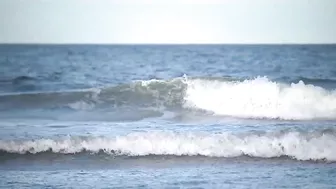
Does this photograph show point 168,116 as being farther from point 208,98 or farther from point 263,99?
point 263,99

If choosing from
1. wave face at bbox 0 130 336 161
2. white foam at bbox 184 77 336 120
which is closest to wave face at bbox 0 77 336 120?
white foam at bbox 184 77 336 120

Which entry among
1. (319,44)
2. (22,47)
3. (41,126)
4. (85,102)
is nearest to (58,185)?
(41,126)

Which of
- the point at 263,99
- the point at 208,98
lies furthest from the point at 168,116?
the point at 263,99

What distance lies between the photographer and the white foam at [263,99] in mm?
3072

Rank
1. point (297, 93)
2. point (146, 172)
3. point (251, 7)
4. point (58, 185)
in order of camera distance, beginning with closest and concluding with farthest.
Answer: point (58, 185) < point (146, 172) < point (251, 7) < point (297, 93)

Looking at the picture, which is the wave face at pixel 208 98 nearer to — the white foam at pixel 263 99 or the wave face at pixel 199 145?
the white foam at pixel 263 99

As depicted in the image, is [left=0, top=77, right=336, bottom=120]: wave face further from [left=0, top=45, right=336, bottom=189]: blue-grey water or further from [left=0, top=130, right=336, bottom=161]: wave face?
[left=0, top=130, right=336, bottom=161]: wave face

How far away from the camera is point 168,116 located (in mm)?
3135

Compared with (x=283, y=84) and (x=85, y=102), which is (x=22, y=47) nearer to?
(x=85, y=102)

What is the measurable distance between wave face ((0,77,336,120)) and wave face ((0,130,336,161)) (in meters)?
0.39

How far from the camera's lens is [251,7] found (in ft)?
9.18

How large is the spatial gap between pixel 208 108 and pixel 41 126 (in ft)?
3.66

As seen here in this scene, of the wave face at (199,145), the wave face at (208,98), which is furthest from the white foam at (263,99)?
the wave face at (199,145)

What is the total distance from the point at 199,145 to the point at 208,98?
94 centimetres
